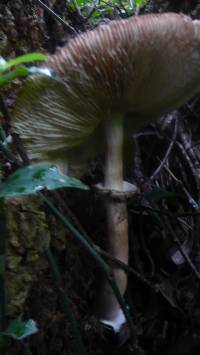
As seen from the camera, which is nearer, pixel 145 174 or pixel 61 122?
pixel 61 122

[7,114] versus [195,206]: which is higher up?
[7,114]

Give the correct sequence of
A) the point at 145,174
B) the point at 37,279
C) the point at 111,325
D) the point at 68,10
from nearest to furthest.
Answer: the point at 37,279 < the point at 111,325 < the point at 145,174 < the point at 68,10

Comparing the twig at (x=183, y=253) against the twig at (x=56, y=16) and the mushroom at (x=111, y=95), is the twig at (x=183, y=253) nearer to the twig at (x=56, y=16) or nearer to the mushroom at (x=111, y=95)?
the mushroom at (x=111, y=95)

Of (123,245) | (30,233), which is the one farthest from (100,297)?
(30,233)

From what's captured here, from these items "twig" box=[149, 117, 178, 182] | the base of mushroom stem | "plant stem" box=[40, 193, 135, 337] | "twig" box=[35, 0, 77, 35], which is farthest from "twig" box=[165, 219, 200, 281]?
"twig" box=[35, 0, 77, 35]

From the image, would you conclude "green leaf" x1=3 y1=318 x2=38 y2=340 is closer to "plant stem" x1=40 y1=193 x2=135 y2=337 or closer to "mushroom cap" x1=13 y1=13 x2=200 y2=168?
"plant stem" x1=40 y1=193 x2=135 y2=337

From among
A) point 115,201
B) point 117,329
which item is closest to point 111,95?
point 115,201

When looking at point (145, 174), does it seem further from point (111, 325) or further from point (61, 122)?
point (111, 325)
